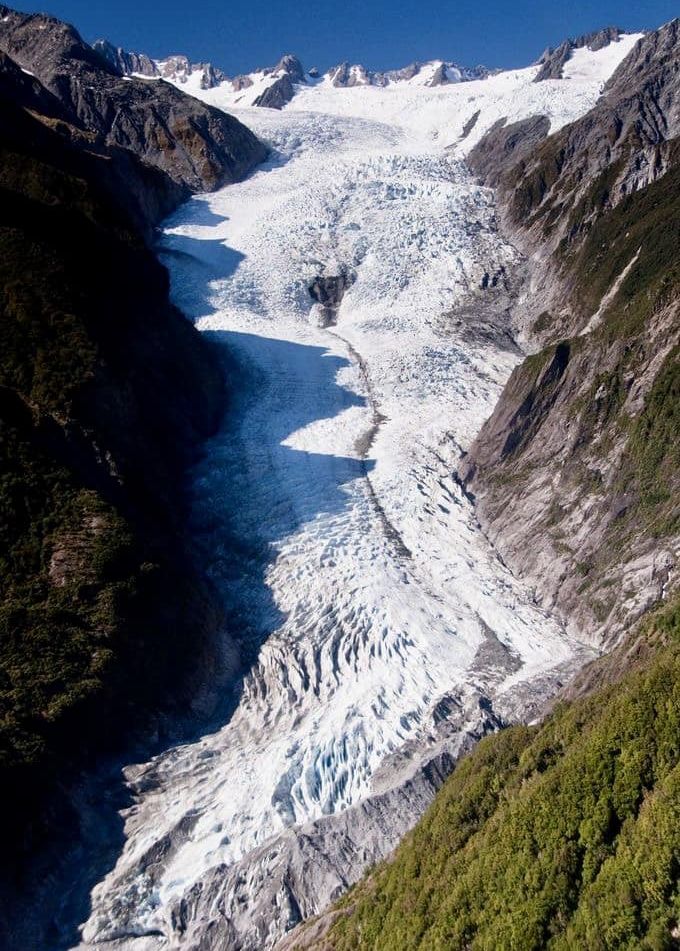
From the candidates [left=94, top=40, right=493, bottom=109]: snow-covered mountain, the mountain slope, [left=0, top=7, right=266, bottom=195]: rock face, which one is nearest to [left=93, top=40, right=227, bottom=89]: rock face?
[left=94, top=40, right=493, bottom=109]: snow-covered mountain

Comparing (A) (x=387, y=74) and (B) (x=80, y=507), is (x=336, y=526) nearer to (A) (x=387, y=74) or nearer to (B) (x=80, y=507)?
(B) (x=80, y=507)

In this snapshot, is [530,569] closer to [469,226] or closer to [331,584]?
[331,584]

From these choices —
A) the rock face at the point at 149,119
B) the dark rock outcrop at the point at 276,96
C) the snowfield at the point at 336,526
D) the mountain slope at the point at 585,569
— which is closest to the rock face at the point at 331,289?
the snowfield at the point at 336,526

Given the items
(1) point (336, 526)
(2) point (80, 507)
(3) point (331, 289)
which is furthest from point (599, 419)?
(3) point (331, 289)

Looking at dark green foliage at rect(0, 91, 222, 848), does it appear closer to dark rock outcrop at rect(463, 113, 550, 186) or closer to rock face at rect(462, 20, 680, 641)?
rock face at rect(462, 20, 680, 641)

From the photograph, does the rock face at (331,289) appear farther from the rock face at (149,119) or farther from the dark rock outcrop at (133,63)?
the dark rock outcrop at (133,63)

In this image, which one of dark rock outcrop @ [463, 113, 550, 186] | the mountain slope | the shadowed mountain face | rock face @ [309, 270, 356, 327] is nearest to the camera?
the mountain slope

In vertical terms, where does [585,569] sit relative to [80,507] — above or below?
below
